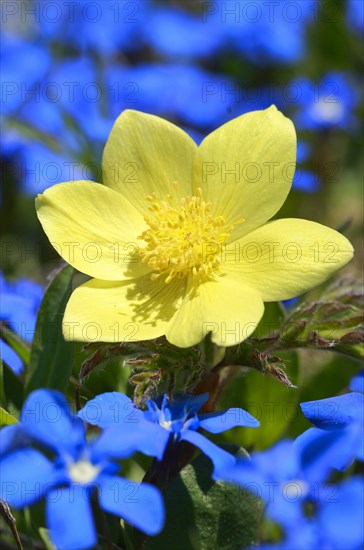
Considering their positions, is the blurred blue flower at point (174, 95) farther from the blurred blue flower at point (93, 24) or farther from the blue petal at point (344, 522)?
the blue petal at point (344, 522)

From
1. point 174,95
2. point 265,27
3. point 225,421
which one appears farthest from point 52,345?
point 265,27

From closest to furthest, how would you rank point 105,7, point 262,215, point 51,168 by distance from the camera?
point 262,215 < point 51,168 < point 105,7

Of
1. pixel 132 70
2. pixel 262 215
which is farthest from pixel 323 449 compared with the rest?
pixel 132 70

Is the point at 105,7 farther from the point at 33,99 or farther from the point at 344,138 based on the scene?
the point at 344,138

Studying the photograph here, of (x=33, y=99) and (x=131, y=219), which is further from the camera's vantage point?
(x=33, y=99)

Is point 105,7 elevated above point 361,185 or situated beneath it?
elevated above

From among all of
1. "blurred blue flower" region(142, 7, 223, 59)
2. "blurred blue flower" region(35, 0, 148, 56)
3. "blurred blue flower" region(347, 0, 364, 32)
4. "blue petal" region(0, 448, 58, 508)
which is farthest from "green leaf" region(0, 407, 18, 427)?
"blurred blue flower" region(142, 7, 223, 59)

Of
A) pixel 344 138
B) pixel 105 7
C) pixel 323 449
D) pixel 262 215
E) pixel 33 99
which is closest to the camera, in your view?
pixel 323 449
